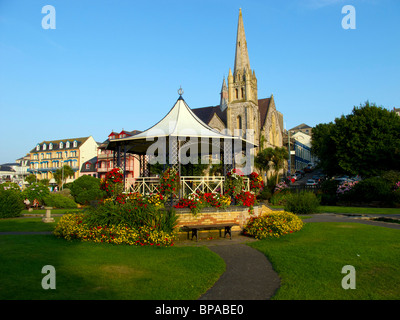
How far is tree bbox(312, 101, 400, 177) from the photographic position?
36.9 meters

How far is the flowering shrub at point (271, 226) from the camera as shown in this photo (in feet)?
39.3

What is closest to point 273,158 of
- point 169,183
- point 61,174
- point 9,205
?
point 9,205

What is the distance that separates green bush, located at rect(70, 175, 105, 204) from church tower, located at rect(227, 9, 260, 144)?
30816mm

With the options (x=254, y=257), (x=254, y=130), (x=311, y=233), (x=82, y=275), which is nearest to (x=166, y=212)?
(x=254, y=257)

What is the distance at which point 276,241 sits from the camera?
11.1 metres

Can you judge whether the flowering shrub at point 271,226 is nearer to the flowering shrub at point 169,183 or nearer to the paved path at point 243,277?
the paved path at point 243,277

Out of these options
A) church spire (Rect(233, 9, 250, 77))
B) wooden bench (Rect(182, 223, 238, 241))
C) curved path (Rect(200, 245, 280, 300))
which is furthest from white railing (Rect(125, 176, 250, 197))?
church spire (Rect(233, 9, 250, 77))

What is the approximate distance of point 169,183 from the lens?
12.3m

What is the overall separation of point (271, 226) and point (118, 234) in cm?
585

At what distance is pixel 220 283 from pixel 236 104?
55972 mm

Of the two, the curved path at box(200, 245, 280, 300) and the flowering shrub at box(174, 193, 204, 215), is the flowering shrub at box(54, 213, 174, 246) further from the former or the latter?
the curved path at box(200, 245, 280, 300)

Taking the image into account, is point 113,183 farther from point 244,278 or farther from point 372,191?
point 372,191

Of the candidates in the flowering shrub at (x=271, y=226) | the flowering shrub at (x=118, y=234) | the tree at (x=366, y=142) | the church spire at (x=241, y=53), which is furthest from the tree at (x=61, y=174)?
the flowering shrub at (x=271, y=226)

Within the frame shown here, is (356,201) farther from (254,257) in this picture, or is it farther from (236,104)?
(236,104)
